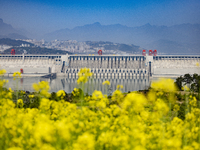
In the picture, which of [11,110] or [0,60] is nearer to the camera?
[11,110]

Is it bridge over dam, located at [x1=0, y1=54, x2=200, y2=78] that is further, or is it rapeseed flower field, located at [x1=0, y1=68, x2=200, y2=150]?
bridge over dam, located at [x1=0, y1=54, x2=200, y2=78]

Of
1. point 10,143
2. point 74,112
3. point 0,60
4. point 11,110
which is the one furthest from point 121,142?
point 0,60

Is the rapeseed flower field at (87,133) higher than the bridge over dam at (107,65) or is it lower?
lower

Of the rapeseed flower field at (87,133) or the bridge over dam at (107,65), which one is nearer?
the rapeseed flower field at (87,133)

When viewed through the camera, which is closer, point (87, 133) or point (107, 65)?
point (87, 133)

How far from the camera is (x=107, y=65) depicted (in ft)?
257

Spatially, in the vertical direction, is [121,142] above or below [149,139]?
above

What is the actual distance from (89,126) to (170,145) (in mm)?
2582

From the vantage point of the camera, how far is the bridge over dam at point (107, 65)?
7144 cm

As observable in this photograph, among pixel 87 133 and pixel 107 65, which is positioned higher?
pixel 107 65

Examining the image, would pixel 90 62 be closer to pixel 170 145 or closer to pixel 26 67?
pixel 26 67

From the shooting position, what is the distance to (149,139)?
205 inches

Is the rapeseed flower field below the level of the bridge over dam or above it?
below

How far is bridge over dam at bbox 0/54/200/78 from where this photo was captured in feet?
234
